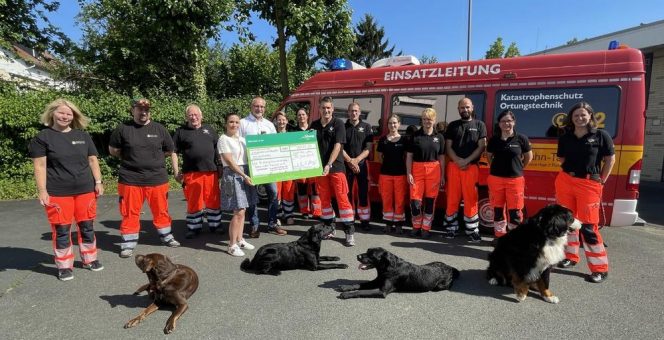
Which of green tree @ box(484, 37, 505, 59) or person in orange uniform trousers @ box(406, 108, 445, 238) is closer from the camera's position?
person in orange uniform trousers @ box(406, 108, 445, 238)

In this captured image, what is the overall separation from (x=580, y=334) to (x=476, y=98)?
11.3 feet

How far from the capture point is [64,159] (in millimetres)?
3832

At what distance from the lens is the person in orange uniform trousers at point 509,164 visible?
456 centimetres

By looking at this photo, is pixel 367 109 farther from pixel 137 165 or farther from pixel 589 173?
pixel 137 165

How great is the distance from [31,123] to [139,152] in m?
6.61

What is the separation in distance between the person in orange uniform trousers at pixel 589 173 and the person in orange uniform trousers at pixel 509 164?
592 millimetres

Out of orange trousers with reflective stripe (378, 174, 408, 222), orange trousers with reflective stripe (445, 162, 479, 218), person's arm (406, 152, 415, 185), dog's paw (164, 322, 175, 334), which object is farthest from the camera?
orange trousers with reflective stripe (378, 174, 408, 222)

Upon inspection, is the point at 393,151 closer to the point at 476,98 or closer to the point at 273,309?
the point at 476,98

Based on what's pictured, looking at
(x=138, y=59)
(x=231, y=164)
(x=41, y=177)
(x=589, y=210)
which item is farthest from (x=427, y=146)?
(x=138, y=59)

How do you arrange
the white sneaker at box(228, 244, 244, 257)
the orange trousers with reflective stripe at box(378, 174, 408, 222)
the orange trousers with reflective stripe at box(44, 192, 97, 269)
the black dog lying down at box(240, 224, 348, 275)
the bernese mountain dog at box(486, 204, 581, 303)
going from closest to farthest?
the bernese mountain dog at box(486, 204, 581, 303)
the orange trousers with reflective stripe at box(44, 192, 97, 269)
the black dog lying down at box(240, 224, 348, 275)
the white sneaker at box(228, 244, 244, 257)
the orange trousers with reflective stripe at box(378, 174, 408, 222)

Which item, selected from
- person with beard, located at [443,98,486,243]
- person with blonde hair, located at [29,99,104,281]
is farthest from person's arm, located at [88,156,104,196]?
person with beard, located at [443,98,486,243]

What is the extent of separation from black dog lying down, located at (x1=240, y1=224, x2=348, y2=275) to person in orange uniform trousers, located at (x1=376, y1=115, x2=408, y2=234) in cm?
166

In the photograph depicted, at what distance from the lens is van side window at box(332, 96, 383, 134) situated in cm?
616

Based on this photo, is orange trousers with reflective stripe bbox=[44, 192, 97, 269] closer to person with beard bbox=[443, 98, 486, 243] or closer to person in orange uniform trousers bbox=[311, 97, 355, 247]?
person in orange uniform trousers bbox=[311, 97, 355, 247]
